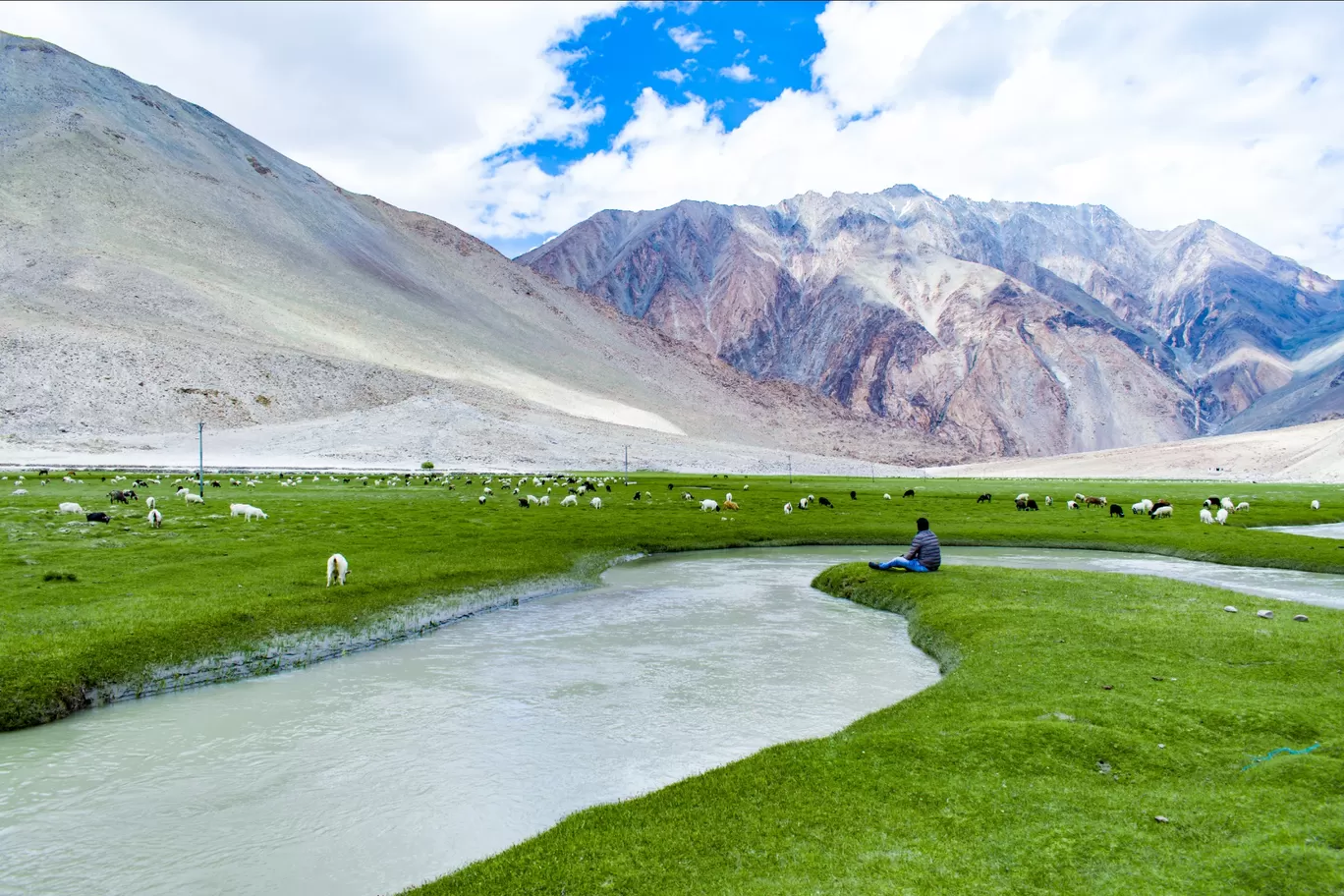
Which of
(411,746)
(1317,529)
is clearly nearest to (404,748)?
(411,746)

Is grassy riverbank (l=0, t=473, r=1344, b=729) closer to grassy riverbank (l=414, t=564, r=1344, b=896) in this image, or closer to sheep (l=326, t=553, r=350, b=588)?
sheep (l=326, t=553, r=350, b=588)

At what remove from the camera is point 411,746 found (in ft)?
43.8

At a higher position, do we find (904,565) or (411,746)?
(904,565)

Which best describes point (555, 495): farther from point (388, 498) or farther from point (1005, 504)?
point (1005, 504)

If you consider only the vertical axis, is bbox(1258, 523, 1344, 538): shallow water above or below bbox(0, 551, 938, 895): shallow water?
above

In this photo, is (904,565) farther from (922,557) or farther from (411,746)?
(411,746)

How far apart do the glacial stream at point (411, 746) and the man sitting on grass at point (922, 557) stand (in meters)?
5.28

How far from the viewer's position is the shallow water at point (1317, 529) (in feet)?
143

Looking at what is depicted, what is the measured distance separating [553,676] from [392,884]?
8004 mm

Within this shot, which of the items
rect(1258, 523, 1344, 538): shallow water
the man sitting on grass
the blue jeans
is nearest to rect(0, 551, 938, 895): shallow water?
the blue jeans

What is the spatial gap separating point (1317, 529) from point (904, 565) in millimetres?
34335

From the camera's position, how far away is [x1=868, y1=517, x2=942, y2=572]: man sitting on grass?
90.1 ft

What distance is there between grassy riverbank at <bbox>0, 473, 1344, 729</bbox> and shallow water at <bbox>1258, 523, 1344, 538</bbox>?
4.44 feet

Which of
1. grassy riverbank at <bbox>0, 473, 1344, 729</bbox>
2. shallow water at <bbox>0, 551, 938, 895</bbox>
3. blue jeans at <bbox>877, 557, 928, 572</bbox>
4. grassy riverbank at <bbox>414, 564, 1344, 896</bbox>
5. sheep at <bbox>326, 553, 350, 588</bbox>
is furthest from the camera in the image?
blue jeans at <bbox>877, 557, 928, 572</bbox>
